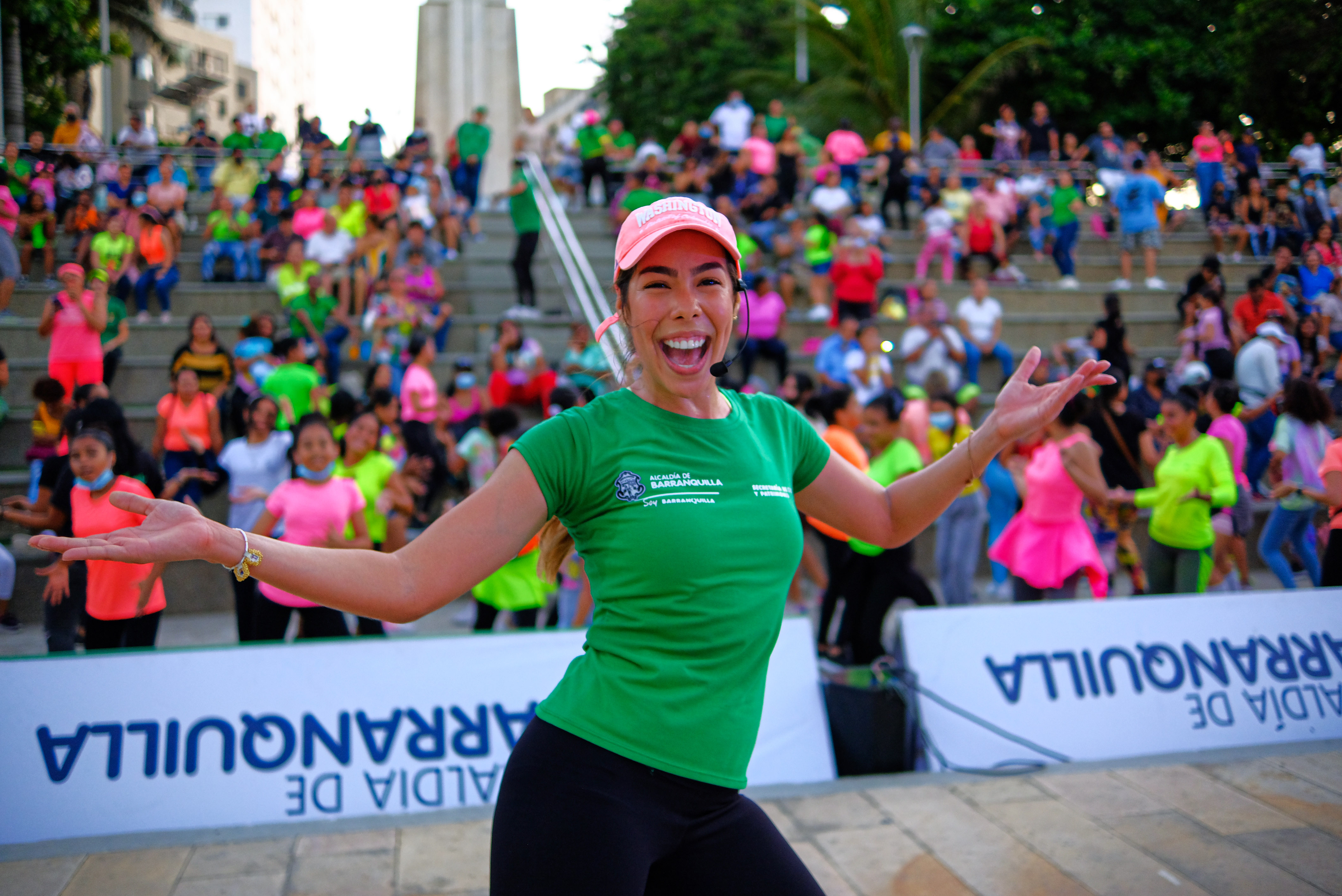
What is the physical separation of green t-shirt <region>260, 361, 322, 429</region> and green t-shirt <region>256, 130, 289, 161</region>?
7.15m

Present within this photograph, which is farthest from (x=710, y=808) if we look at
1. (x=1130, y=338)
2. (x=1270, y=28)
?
(x=1270, y=28)

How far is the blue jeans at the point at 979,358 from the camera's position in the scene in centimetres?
1202

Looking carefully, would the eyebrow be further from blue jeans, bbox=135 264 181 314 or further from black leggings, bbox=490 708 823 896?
blue jeans, bbox=135 264 181 314

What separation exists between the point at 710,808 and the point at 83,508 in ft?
15.3

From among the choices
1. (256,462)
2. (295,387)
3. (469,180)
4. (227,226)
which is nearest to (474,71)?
(469,180)

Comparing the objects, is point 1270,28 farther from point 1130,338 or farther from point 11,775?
point 11,775

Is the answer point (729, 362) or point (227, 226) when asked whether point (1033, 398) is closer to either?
point (729, 362)

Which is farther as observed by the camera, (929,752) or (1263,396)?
(1263,396)

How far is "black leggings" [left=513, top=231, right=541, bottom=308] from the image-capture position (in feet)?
41.4

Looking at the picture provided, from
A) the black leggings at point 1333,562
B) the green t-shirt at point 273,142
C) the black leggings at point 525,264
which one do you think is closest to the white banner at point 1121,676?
the black leggings at point 1333,562

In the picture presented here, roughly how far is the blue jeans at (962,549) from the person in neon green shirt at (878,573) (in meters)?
1.17

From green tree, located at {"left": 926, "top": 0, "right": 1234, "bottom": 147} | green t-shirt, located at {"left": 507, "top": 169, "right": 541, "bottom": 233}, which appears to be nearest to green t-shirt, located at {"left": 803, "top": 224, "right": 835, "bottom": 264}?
green t-shirt, located at {"left": 507, "top": 169, "right": 541, "bottom": 233}

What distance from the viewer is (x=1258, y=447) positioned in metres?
10.9

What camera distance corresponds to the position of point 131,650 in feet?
15.9
